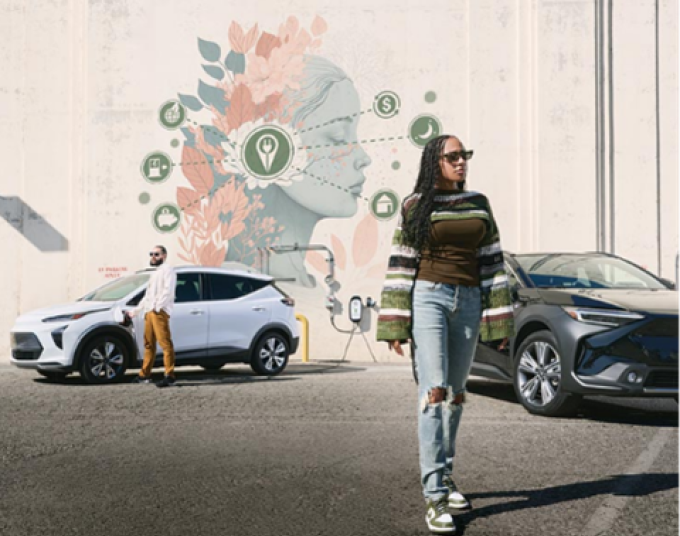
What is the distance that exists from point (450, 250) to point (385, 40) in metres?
15.3

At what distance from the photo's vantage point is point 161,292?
1168cm

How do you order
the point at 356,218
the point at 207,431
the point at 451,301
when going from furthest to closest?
the point at 356,218
the point at 207,431
the point at 451,301

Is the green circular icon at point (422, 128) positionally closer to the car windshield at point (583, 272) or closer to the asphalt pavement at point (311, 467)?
the car windshield at point (583, 272)

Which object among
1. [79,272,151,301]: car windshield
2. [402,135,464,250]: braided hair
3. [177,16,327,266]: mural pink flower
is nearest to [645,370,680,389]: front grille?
[402,135,464,250]: braided hair

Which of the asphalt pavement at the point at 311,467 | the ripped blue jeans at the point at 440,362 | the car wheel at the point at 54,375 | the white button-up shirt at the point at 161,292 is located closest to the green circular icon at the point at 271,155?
the car wheel at the point at 54,375

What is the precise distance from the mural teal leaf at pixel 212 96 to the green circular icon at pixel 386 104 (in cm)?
309

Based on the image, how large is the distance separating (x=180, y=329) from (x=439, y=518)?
8.80 meters

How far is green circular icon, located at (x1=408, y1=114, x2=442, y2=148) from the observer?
1930cm

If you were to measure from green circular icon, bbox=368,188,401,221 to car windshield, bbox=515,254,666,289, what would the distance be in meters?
9.22

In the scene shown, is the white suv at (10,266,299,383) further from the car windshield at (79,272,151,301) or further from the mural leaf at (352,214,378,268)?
the mural leaf at (352,214,378,268)

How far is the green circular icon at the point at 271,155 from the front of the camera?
63.8 ft

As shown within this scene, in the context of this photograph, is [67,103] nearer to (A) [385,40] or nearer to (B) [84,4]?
(B) [84,4]

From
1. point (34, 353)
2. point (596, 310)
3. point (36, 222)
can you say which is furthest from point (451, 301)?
point (36, 222)

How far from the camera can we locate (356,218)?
1927cm
